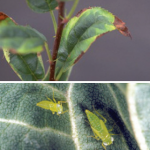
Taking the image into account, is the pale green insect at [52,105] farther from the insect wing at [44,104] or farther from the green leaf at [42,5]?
the green leaf at [42,5]

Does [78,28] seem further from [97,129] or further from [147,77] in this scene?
[147,77]

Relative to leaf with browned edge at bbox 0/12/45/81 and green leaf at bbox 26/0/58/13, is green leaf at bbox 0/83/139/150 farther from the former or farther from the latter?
green leaf at bbox 26/0/58/13

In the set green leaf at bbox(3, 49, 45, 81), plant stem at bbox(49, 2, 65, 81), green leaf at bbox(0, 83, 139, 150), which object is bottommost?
green leaf at bbox(0, 83, 139, 150)

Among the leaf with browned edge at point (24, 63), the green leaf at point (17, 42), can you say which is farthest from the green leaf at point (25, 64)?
the green leaf at point (17, 42)

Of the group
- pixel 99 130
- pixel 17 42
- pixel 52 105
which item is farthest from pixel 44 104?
pixel 17 42

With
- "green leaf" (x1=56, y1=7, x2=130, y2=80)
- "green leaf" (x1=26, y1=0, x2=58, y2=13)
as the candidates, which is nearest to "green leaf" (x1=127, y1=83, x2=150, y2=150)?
"green leaf" (x1=56, y1=7, x2=130, y2=80)

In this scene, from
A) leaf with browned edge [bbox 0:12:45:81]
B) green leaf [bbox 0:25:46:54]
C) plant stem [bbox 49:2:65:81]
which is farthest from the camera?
leaf with browned edge [bbox 0:12:45:81]

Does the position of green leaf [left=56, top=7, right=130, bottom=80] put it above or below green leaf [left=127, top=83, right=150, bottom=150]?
above

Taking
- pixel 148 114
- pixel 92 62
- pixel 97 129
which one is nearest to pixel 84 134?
pixel 97 129
